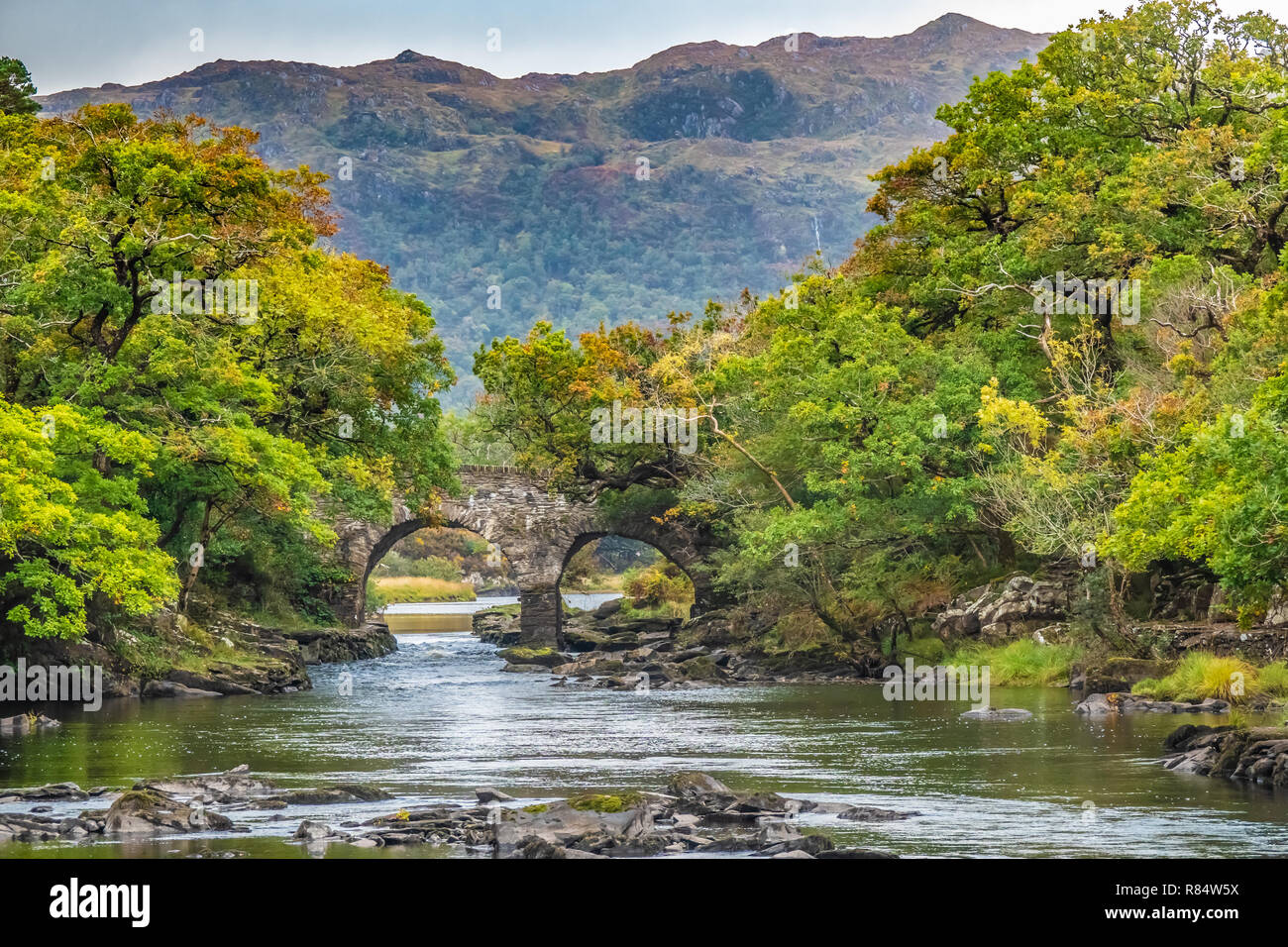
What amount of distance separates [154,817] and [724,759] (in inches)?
399

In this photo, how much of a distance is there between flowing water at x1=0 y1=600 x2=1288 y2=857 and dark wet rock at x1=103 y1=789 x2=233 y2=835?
0.56m

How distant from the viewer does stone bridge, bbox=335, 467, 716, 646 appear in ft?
191

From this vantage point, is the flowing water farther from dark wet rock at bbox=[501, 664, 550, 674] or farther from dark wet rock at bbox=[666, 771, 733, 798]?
dark wet rock at bbox=[501, 664, 550, 674]

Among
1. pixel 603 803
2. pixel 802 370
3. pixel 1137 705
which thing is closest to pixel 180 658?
pixel 802 370

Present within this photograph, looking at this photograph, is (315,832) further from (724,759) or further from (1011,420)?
(1011,420)

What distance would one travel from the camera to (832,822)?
18422mm

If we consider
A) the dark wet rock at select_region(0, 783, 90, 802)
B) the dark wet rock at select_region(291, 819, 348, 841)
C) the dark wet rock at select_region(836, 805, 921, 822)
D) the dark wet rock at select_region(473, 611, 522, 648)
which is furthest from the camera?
the dark wet rock at select_region(473, 611, 522, 648)

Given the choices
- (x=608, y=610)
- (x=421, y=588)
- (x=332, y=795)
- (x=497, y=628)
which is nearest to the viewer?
(x=332, y=795)

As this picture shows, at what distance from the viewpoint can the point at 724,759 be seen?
2541cm

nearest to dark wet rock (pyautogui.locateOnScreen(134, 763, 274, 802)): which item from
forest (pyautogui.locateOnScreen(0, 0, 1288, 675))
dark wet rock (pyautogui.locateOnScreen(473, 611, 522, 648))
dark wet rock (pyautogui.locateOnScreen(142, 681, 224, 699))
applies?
forest (pyautogui.locateOnScreen(0, 0, 1288, 675))

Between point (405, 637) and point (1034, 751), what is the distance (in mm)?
55252

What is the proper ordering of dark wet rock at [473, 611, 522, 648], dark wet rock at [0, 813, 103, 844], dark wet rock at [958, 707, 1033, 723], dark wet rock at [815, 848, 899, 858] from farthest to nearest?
dark wet rock at [473, 611, 522, 648]
dark wet rock at [958, 707, 1033, 723]
dark wet rock at [0, 813, 103, 844]
dark wet rock at [815, 848, 899, 858]
